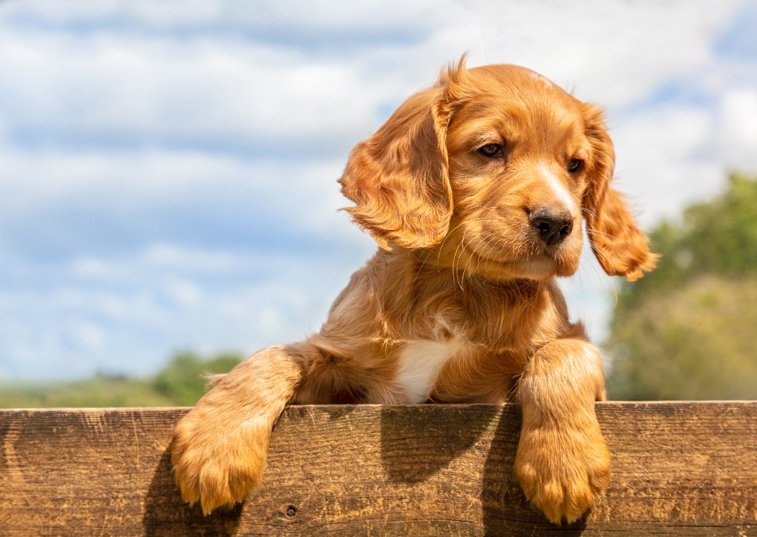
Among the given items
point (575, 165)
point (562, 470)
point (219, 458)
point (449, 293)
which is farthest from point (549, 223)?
point (219, 458)

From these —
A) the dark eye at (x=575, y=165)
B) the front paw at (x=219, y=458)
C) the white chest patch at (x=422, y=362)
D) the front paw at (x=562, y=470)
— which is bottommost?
the front paw at (x=219, y=458)

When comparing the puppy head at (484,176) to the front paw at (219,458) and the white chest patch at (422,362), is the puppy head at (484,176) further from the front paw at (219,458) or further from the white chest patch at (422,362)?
the front paw at (219,458)

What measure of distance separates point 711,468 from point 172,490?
1894 mm

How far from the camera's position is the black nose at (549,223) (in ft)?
9.45

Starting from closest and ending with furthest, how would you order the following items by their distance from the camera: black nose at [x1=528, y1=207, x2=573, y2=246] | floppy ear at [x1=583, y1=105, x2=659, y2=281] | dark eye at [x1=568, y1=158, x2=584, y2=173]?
black nose at [x1=528, y1=207, x2=573, y2=246] → dark eye at [x1=568, y1=158, x2=584, y2=173] → floppy ear at [x1=583, y1=105, x2=659, y2=281]

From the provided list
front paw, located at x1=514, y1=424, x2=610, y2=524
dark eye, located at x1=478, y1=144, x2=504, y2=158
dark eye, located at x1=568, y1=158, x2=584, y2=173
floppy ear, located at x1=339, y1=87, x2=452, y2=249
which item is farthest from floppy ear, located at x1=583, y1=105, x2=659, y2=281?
front paw, located at x1=514, y1=424, x2=610, y2=524

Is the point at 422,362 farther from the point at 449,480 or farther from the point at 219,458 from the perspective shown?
the point at 219,458

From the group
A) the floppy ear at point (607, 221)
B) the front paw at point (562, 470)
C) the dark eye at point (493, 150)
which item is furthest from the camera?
the floppy ear at point (607, 221)

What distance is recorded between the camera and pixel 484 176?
312 cm

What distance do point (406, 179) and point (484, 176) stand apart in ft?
1.01

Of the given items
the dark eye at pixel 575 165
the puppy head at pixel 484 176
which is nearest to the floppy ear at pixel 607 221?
the puppy head at pixel 484 176

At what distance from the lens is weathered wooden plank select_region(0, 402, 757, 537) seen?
2.73 m

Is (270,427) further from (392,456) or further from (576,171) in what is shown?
(576,171)

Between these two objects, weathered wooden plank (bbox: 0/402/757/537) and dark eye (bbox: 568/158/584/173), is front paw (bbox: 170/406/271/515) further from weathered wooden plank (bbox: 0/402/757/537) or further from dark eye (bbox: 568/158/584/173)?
dark eye (bbox: 568/158/584/173)
